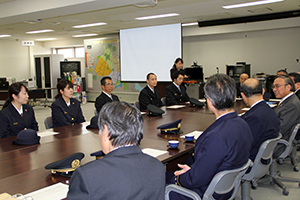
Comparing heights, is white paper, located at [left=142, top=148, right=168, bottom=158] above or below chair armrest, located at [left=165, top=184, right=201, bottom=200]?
above

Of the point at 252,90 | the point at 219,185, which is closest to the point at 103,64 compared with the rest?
the point at 252,90

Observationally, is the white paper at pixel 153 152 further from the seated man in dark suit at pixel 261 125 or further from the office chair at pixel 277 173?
the office chair at pixel 277 173

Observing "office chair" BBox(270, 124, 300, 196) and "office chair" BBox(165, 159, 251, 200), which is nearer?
"office chair" BBox(165, 159, 251, 200)

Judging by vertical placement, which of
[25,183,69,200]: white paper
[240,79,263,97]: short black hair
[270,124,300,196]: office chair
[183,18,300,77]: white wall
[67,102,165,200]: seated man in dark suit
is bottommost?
[270,124,300,196]: office chair

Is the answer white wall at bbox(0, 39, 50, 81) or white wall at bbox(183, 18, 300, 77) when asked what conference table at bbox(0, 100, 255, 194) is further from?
white wall at bbox(0, 39, 50, 81)

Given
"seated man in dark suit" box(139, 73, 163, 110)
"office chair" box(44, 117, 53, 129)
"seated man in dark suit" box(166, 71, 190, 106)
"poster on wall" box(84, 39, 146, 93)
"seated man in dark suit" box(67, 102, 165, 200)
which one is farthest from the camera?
"poster on wall" box(84, 39, 146, 93)

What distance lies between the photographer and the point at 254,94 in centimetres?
274

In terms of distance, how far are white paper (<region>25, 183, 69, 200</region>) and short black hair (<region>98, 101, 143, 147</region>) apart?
54 cm

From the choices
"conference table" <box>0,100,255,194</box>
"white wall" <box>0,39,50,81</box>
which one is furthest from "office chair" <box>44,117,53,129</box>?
"white wall" <box>0,39,50,81</box>

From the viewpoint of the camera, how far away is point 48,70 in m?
13.2

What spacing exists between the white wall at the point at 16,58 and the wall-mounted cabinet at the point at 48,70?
842 millimetres

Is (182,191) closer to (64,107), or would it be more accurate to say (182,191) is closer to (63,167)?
(63,167)

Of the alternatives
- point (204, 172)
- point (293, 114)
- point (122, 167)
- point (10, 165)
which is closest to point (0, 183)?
point (10, 165)

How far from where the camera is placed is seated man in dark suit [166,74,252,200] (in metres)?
1.77
